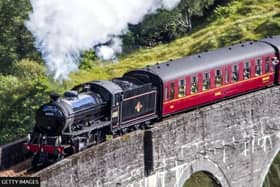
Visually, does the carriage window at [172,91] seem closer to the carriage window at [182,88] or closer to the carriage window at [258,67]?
the carriage window at [182,88]

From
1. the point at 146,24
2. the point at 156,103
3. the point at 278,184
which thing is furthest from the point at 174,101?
the point at 146,24

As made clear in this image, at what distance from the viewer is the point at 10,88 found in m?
47.1

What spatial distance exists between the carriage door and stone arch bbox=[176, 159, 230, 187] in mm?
2974

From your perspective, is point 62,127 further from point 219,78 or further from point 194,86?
point 219,78

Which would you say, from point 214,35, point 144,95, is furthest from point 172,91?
point 214,35

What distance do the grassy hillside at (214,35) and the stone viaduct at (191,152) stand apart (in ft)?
58.2

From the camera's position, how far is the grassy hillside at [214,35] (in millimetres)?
49406

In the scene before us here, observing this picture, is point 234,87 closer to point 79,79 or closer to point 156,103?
point 156,103

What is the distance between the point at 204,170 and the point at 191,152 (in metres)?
1.11

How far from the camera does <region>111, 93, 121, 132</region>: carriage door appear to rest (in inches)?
985

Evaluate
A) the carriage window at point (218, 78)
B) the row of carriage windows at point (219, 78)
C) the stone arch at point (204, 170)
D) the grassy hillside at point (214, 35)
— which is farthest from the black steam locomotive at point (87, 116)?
the grassy hillside at point (214, 35)

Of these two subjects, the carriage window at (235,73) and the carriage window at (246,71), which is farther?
the carriage window at (246,71)

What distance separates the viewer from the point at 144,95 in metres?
26.6

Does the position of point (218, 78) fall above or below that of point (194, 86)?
above
